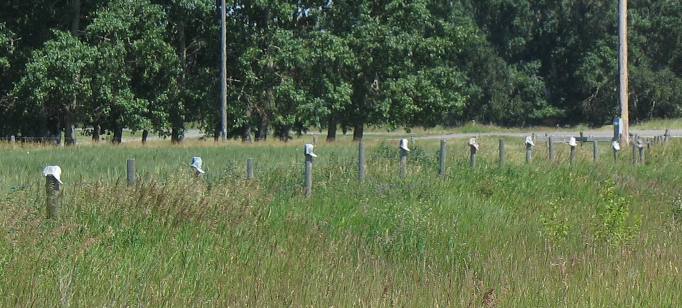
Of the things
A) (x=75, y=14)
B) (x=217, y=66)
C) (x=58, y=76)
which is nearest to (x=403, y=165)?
(x=58, y=76)

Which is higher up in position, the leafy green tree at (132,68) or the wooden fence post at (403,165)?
the leafy green tree at (132,68)

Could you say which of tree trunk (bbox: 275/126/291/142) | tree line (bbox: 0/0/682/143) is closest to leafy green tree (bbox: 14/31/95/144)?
tree line (bbox: 0/0/682/143)

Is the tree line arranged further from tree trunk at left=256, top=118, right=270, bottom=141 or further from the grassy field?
the grassy field

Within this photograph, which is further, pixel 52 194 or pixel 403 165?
pixel 403 165

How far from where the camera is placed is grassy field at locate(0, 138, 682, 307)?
7.22m

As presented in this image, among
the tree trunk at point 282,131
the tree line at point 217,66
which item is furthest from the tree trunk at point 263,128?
the tree trunk at point 282,131

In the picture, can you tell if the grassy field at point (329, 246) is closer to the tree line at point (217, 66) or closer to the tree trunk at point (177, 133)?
the tree line at point (217, 66)

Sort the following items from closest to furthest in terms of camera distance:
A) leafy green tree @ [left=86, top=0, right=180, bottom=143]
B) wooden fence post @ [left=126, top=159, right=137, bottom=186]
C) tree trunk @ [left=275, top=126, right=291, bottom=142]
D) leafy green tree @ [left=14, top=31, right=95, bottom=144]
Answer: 1. wooden fence post @ [left=126, top=159, right=137, bottom=186]
2. leafy green tree @ [left=14, top=31, right=95, bottom=144]
3. leafy green tree @ [left=86, top=0, right=180, bottom=143]
4. tree trunk @ [left=275, top=126, right=291, bottom=142]

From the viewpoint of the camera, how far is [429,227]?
10906mm

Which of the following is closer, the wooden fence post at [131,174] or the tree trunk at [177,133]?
the wooden fence post at [131,174]

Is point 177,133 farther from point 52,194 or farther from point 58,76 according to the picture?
point 52,194

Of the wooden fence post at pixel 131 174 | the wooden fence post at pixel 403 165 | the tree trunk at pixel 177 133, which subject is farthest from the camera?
the tree trunk at pixel 177 133

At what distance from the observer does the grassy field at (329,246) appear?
7.22 meters

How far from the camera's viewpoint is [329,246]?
9375mm
